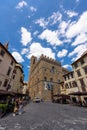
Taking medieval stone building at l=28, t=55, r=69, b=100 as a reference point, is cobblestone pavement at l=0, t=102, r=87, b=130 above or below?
below

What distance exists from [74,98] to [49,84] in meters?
16.7

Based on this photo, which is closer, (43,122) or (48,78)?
(43,122)

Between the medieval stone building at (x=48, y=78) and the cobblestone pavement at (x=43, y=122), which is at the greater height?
the medieval stone building at (x=48, y=78)

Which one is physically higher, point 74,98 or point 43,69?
point 43,69

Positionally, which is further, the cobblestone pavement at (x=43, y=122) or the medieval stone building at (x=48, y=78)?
the medieval stone building at (x=48, y=78)

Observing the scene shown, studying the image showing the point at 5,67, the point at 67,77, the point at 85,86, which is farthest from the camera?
the point at 67,77

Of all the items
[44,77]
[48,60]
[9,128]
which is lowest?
[9,128]

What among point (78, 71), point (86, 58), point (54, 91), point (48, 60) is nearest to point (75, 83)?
point (78, 71)

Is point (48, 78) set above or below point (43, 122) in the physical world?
above

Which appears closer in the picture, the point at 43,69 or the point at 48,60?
the point at 43,69

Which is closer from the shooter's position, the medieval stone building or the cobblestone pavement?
the cobblestone pavement

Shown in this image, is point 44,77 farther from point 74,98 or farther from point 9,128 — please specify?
point 9,128

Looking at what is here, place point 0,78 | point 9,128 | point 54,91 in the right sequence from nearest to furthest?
point 9,128 → point 0,78 → point 54,91

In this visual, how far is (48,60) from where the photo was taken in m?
51.8
